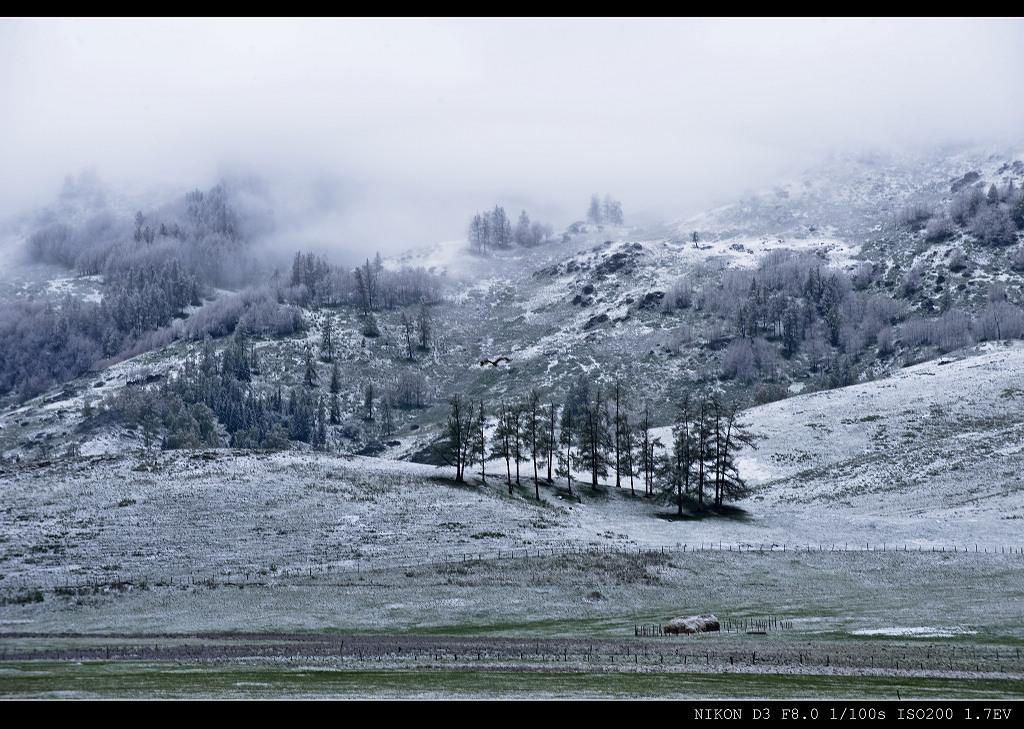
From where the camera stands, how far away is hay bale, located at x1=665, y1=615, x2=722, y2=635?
44.8m

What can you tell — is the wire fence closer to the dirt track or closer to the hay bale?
the dirt track

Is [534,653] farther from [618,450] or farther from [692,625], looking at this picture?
[618,450]

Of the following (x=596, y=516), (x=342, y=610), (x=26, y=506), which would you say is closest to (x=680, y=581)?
(x=342, y=610)

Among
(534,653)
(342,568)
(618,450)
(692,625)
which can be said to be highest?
(534,653)

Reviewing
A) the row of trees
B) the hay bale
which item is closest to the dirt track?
the hay bale

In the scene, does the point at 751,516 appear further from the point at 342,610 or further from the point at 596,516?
the point at 342,610

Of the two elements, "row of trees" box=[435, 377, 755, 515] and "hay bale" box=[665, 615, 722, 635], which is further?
"row of trees" box=[435, 377, 755, 515]

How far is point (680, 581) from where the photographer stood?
59.5 meters

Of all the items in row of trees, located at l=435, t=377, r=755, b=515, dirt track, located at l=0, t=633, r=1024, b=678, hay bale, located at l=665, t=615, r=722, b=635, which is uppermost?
dirt track, located at l=0, t=633, r=1024, b=678

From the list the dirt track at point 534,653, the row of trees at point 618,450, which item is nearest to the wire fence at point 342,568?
the dirt track at point 534,653

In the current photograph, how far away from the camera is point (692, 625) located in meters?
45.1

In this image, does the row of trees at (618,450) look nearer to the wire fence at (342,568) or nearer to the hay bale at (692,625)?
the wire fence at (342,568)

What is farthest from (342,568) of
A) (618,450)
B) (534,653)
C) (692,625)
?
(618,450)
